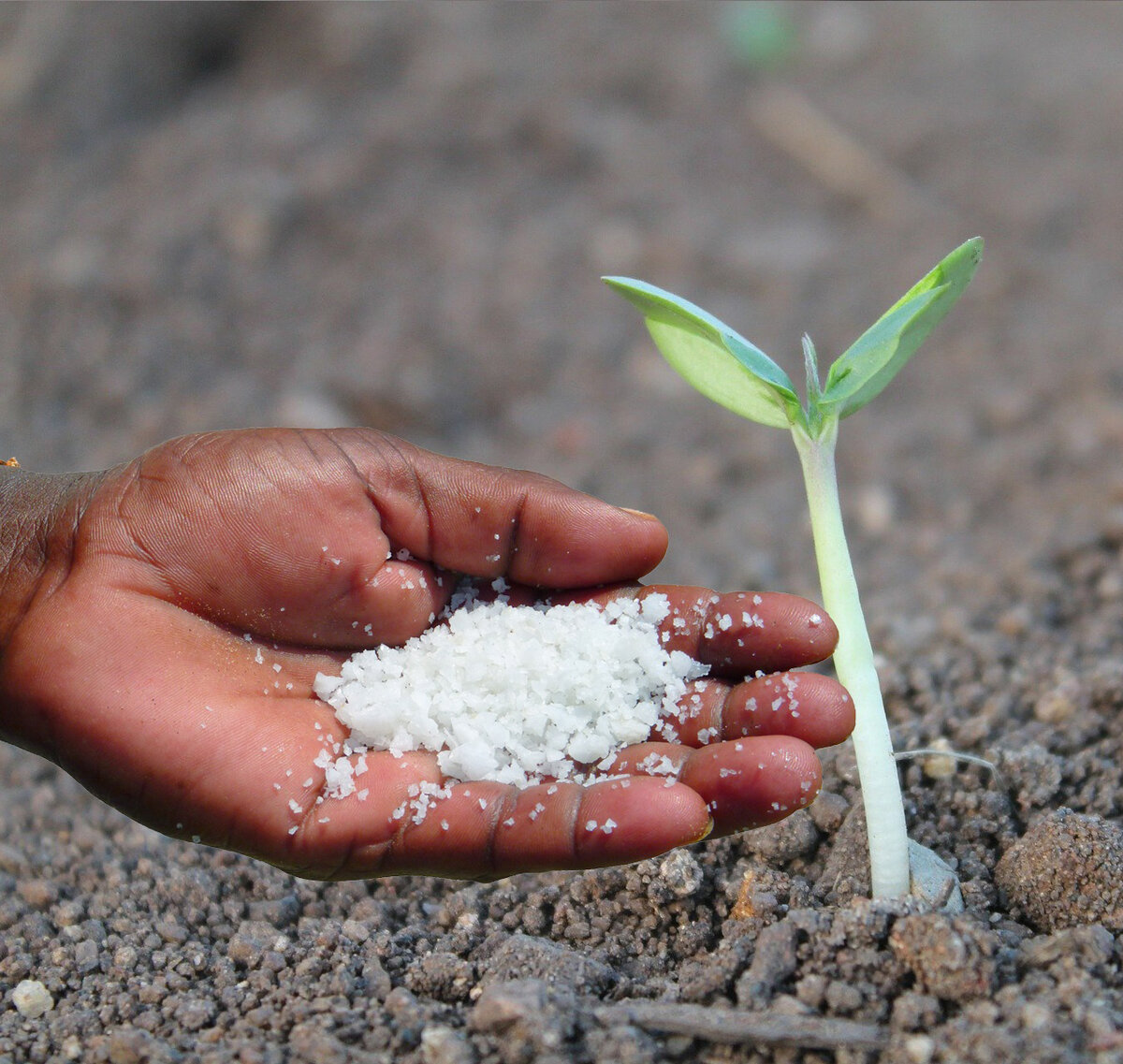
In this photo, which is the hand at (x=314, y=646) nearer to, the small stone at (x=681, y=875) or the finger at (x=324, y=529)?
the finger at (x=324, y=529)

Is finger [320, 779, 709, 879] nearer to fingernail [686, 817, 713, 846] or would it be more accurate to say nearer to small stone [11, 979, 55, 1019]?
fingernail [686, 817, 713, 846]

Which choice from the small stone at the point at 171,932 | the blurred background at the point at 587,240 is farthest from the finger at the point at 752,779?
the blurred background at the point at 587,240

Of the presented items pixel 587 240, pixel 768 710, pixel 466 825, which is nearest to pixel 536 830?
pixel 466 825

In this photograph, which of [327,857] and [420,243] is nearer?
[327,857]

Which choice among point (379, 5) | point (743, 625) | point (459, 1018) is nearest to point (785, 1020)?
point (459, 1018)

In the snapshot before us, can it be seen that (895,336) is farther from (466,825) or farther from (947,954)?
(466,825)

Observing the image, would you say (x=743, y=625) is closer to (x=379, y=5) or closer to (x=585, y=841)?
(x=585, y=841)

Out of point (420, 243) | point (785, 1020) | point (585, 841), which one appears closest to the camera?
point (785, 1020)
